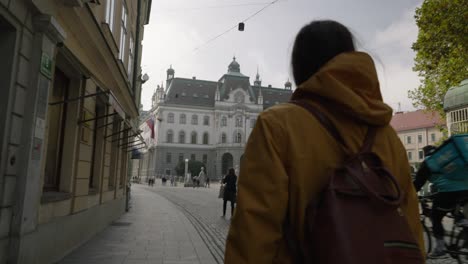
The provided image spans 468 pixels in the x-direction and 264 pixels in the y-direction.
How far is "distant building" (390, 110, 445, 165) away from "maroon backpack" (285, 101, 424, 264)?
2715 inches

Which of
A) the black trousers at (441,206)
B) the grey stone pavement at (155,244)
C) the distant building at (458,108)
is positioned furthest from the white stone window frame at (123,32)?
the distant building at (458,108)

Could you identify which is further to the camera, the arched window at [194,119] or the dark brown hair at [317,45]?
the arched window at [194,119]

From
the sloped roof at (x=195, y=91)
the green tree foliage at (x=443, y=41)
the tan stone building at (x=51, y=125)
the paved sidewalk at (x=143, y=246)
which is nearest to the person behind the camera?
the tan stone building at (x=51, y=125)

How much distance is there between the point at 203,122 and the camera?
9012cm

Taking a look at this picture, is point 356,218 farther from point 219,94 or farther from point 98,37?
point 219,94

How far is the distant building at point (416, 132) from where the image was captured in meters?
64.6

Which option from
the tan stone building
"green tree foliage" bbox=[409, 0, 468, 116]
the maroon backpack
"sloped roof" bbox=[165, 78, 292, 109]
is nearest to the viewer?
the maroon backpack

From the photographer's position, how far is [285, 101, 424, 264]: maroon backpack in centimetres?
129

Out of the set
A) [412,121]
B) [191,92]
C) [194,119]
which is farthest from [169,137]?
[412,121]

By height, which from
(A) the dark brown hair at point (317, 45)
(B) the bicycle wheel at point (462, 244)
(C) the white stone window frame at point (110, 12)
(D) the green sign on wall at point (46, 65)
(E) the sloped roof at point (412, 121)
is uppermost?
(E) the sloped roof at point (412, 121)

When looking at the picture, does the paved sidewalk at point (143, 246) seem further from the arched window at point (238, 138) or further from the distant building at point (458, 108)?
the arched window at point (238, 138)

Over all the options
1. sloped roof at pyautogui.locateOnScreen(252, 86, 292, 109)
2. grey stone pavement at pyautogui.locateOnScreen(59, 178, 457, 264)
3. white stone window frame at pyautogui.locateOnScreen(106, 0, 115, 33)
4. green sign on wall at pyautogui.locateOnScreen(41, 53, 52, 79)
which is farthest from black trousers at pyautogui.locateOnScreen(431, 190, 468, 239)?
sloped roof at pyautogui.locateOnScreen(252, 86, 292, 109)

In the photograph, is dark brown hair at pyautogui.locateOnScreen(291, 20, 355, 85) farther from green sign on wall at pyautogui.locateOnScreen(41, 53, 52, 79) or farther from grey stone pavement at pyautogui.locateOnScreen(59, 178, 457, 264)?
grey stone pavement at pyautogui.locateOnScreen(59, 178, 457, 264)

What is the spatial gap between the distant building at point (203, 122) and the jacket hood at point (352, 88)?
8114cm
